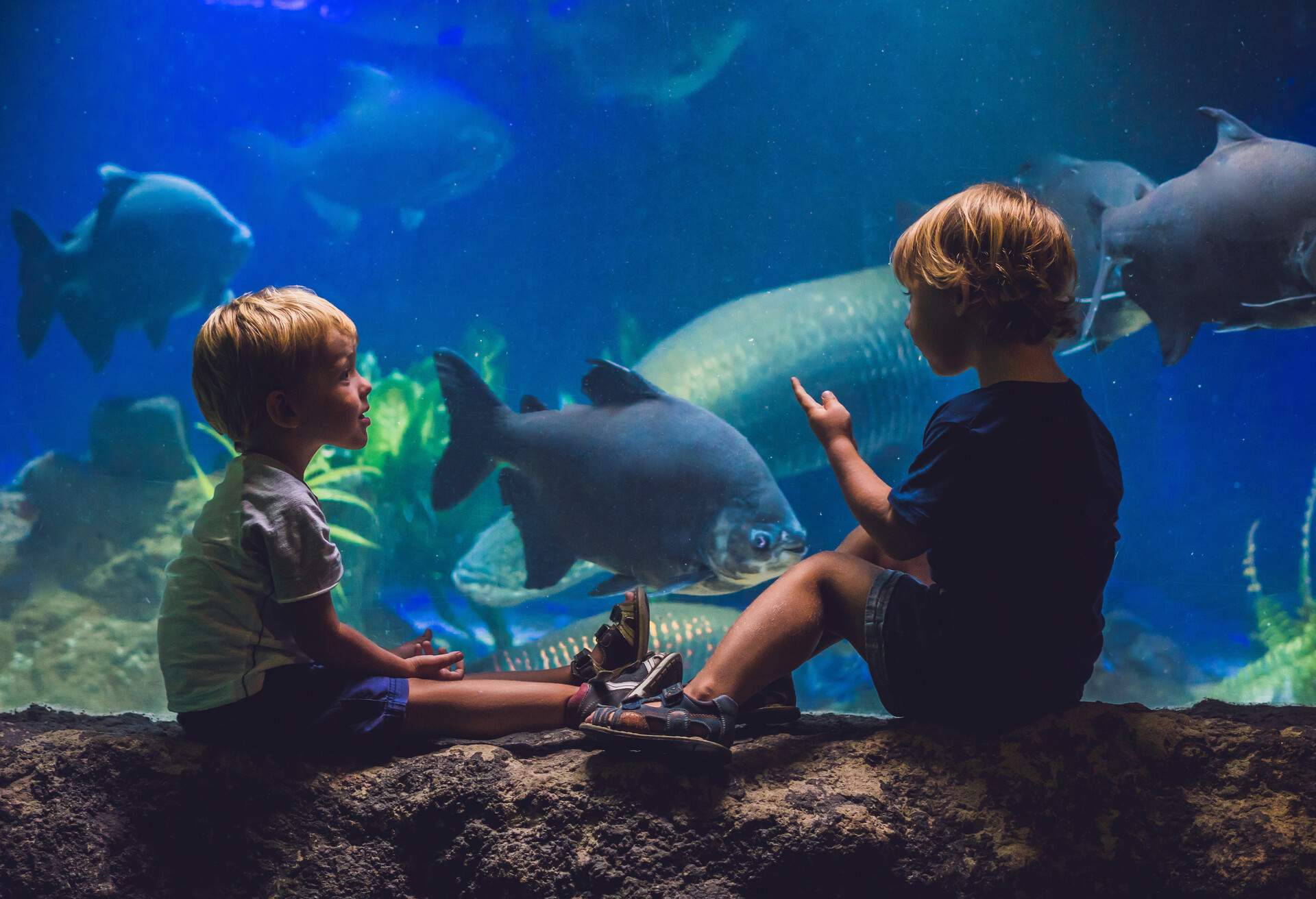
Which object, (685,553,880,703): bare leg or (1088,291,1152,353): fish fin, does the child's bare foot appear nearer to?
(685,553,880,703): bare leg

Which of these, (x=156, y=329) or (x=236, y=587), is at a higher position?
(x=156, y=329)

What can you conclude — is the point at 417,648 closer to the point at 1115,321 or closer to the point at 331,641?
the point at 331,641

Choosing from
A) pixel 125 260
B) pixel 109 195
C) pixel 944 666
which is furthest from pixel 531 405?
pixel 109 195

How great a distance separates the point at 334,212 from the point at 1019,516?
22.9 feet

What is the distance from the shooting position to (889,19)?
5.34 m

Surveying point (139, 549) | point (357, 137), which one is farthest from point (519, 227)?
point (139, 549)

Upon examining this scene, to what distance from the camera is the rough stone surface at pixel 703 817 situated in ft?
3.85

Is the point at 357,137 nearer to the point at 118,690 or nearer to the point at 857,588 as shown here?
the point at 118,690

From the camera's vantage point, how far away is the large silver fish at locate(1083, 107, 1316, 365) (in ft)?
7.50

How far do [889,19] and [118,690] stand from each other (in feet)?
21.4

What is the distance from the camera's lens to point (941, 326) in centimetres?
139

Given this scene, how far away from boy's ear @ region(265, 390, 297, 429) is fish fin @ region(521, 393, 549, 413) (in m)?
1.62

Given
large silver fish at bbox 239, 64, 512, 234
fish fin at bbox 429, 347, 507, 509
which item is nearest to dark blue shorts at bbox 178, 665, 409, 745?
fish fin at bbox 429, 347, 507, 509

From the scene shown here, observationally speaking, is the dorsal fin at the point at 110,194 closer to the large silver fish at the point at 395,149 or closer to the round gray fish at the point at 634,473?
the large silver fish at the point at 395,149
